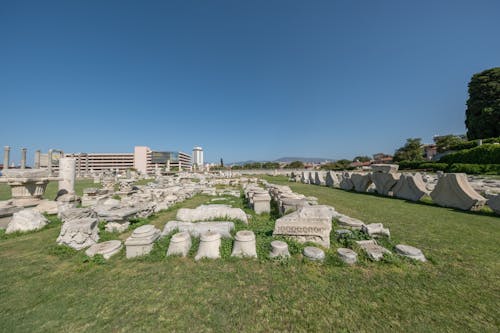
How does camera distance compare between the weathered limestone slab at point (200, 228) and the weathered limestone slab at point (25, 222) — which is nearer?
the weathered limestone slab at point (200, 228)

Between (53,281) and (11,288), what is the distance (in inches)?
18.5

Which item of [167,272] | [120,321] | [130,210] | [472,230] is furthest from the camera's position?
[130,210]

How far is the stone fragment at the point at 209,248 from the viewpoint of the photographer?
3.30 metres

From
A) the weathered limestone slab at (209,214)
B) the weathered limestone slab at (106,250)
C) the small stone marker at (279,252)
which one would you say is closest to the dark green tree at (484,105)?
Result: the weathered limestone slab at (209,214)

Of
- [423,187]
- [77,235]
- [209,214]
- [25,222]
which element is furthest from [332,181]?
[25,222]

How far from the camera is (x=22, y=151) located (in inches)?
542

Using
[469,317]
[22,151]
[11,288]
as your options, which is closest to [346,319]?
[469,317]

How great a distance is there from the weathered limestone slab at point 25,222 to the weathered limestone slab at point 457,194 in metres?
14.0

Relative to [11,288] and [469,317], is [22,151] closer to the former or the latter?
[11,288]

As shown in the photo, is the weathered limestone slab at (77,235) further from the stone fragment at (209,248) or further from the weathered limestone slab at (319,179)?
the weathered limestone slab at (319,179)

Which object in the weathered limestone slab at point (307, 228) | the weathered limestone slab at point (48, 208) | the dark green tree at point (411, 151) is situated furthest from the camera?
the dark green tree at point (411, 151)

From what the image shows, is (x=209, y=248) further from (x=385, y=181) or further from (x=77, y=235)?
(x=385, y=181)

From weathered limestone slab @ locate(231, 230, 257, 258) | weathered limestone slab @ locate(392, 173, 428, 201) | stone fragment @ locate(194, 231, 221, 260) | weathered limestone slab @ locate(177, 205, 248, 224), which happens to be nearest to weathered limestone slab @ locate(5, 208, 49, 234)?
weathered limestone slab @ locate(177, 205, 248, 224)

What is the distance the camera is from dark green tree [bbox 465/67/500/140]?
84.7 ft
